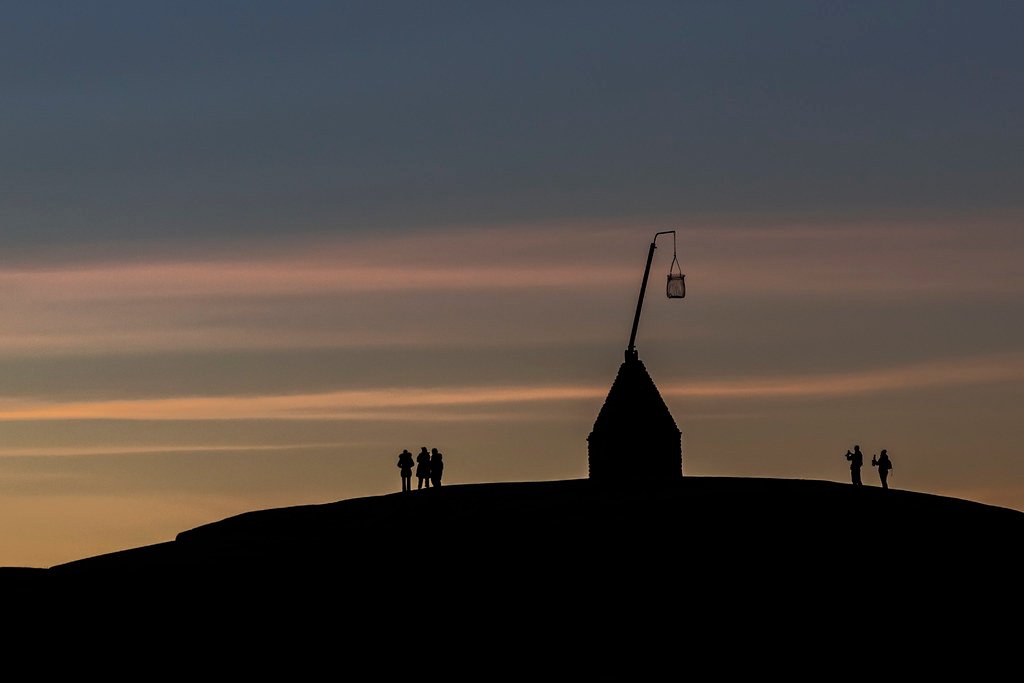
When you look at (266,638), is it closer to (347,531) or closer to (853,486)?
(347,531)

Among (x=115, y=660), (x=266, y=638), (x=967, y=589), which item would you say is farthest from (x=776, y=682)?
(x=115, y=660)

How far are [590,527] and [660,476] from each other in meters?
10.2

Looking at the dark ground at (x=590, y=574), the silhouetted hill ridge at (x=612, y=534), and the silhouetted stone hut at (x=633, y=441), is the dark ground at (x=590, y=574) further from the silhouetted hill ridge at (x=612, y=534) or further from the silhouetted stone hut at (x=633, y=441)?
the silhouetted stone hut at (x=633, y=441)

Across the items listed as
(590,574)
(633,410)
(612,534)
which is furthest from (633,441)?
(590,574)

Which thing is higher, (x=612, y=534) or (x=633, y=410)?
(x=633, y=410)

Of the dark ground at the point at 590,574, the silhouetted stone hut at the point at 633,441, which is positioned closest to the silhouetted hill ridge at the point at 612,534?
the dark ground at the point at 590,574

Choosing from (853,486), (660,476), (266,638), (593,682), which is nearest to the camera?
(593,682)

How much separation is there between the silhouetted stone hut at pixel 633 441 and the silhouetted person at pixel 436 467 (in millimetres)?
5863

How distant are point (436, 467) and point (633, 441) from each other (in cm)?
683

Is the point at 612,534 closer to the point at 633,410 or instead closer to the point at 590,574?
the point at 590,574

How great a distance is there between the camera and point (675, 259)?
58125 millimetres

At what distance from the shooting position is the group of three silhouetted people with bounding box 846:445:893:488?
53688mm

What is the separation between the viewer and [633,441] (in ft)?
192

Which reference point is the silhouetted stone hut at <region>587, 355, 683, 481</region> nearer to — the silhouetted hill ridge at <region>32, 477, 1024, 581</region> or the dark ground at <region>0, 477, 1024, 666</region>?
the silhouetted hill ridge at <region>32, 477, 1024, 581</region>
